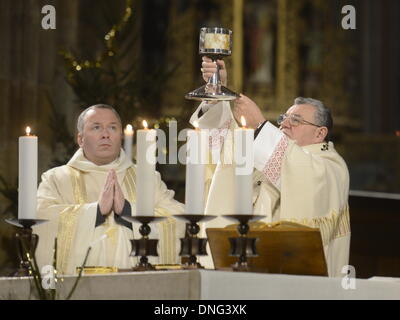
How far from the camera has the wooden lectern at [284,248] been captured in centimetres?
495

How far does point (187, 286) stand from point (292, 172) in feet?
6.82

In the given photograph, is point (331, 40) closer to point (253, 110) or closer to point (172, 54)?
point (172, 54)

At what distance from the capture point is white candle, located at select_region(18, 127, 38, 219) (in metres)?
5.08

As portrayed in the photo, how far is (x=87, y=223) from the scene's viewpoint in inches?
256

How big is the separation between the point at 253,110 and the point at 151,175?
1.43 m

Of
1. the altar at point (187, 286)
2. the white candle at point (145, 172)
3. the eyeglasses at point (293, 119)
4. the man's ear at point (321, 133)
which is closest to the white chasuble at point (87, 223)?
the eyeglasses at point (293, 119)

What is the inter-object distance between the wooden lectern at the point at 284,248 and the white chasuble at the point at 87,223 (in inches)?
54.1

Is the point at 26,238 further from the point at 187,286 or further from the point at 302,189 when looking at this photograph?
the point at 302,189

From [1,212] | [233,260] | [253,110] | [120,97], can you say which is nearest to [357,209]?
[120,97]

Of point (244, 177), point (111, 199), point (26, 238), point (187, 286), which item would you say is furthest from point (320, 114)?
point (187, 286)

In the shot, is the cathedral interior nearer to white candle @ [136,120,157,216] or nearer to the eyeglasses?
the eyeglasses

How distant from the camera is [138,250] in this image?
16.3 ft

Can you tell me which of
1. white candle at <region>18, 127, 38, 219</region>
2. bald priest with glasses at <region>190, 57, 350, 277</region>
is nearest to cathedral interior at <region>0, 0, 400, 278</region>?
bald priest with glasses at <region>190, 57, 350, 277</region>

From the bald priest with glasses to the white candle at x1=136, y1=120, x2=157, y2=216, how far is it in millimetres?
1101
